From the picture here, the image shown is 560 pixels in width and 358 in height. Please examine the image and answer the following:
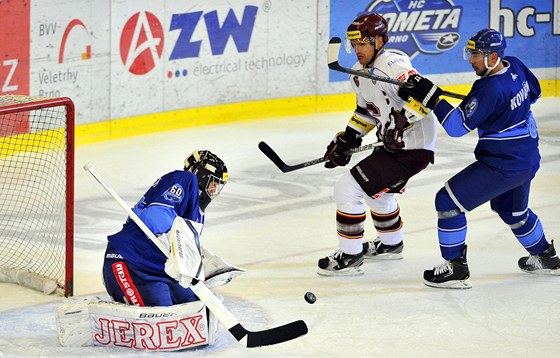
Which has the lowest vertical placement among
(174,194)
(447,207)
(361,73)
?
(447,207)

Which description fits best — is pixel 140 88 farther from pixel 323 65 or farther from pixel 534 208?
pixel 534 208

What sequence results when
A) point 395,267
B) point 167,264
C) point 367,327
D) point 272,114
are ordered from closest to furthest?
point 167,264 < point 367,327 < point 395,267 < point 272,114

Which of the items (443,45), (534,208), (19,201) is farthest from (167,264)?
(443,45)

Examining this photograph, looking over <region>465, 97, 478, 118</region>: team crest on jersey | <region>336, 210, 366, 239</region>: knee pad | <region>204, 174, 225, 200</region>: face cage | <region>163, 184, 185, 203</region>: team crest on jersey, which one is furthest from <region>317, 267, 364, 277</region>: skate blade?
<region>163, 184, 185, 203</region>: team crest on jersey

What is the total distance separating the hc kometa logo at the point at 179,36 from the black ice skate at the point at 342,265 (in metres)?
3.40

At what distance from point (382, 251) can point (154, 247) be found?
1648 millimetres

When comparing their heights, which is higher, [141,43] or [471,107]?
[471,107]

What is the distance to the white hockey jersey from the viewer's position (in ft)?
17.0

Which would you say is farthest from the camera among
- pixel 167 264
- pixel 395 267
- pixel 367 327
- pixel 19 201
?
pixel 19 201

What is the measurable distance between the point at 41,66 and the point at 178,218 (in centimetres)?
400

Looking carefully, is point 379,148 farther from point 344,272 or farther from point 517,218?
point 517,218

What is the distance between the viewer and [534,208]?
6680 mm

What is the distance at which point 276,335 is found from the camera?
4.07 meters

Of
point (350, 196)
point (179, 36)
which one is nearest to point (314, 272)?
point (350, 196)
